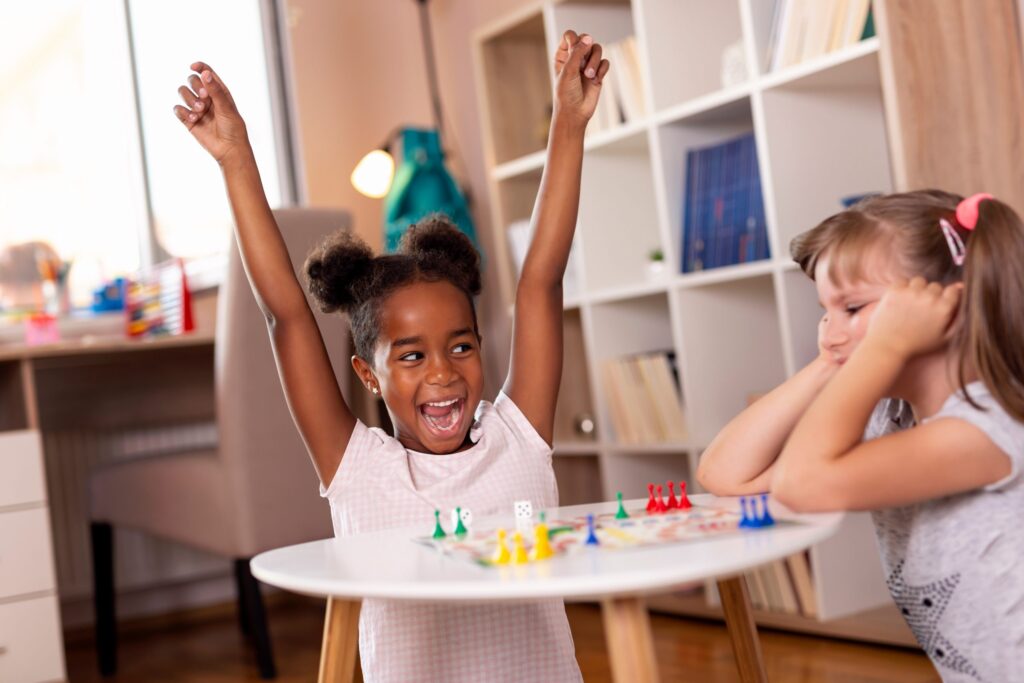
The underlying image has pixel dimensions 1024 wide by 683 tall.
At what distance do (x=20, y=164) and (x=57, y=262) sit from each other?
395 millimetres

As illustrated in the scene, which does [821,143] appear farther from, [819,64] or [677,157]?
[677,157]

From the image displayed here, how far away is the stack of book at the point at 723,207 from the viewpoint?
246cm

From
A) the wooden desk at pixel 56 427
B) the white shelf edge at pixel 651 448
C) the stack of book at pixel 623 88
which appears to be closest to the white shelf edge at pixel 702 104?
the stack of book at pixel 623 88

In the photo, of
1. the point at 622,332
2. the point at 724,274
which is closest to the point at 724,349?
the point at 724,274

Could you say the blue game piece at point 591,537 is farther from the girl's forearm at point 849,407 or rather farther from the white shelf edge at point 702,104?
the white shelf edge at point 702,104

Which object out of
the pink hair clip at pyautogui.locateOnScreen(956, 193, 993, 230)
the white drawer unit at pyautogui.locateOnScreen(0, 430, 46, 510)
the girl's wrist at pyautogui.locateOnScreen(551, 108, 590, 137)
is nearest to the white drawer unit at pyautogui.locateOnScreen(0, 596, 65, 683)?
the white drawer unit at pyautogui.locateOnScreen(0, 430, 46, 510)

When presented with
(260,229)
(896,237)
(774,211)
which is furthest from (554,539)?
(774,211)

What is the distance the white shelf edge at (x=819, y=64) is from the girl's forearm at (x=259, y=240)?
125 cm

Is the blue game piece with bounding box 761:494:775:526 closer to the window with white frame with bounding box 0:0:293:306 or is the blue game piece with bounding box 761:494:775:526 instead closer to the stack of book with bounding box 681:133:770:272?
the stack of book with bounding box 681:133:770:272

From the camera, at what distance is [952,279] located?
41.4 inches

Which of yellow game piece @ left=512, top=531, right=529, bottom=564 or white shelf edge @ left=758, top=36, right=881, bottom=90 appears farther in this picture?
white shelf edge @ left=758, top=36, right=881, bottom=90

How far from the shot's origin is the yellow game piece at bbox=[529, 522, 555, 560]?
0.87 metres

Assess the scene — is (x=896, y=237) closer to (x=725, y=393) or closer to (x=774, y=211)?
(x=774, y=211)

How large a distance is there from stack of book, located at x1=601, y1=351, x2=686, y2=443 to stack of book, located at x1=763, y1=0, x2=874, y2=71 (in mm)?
743
